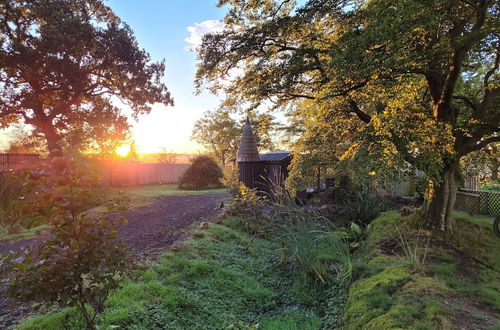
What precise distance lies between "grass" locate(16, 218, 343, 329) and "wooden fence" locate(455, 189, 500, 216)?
6.59m

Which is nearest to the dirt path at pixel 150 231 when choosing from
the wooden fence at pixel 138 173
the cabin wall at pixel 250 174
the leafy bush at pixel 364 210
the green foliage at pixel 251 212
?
the green foliage at pixel 251 212

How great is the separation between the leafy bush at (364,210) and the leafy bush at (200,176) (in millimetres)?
9554

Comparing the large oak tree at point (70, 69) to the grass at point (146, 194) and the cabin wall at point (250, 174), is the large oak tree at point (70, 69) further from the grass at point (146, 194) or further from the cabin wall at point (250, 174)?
the cabin wall at point (250, 174)

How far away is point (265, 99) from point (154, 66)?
33.9 feet

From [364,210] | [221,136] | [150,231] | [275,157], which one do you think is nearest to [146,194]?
[275,157]

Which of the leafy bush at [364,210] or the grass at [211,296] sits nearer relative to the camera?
the grass at [211,296]

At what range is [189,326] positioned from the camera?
278 cm

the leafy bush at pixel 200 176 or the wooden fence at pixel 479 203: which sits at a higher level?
the leafy bush at pixel 200 176

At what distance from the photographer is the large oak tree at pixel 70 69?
1101 centimetres

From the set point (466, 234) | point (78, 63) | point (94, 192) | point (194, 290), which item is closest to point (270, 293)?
point (194, 290)

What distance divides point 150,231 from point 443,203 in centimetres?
588

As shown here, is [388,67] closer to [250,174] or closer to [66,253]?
[66,253]

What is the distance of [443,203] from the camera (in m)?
5.16

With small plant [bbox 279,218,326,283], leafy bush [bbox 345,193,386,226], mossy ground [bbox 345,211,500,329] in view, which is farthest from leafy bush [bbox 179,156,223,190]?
small plant [bbox 279,218,326,283]
